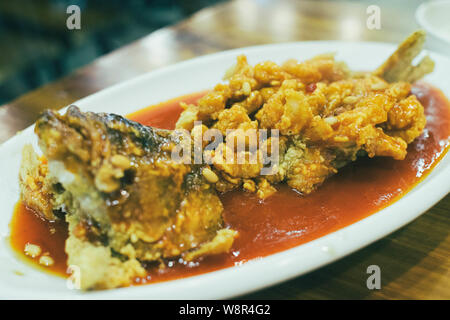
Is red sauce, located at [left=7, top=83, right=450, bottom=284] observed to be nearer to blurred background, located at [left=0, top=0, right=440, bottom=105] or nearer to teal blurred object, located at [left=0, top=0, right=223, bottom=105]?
blurred background, located at [left=0, top=0, right=440, bottom=105]

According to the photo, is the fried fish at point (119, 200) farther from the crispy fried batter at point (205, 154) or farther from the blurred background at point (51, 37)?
the blurred background at point (51, 37)

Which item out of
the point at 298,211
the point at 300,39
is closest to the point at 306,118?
the point at 298,211

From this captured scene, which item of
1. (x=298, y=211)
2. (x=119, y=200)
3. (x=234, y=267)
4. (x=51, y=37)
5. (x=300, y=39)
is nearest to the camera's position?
(x=234, y=267)

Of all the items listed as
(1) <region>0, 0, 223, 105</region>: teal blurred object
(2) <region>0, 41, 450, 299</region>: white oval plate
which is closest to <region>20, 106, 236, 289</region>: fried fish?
(2) <region>0, 41, 450, 299</region>: white oval plate

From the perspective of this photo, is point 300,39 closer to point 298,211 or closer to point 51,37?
point 298,211

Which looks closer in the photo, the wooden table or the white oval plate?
the white oval plate
